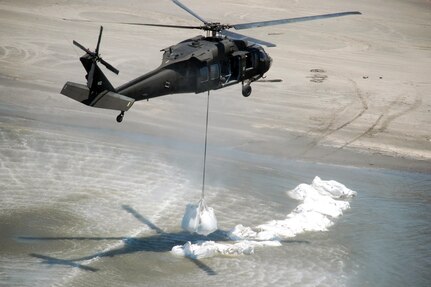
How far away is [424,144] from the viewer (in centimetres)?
2864

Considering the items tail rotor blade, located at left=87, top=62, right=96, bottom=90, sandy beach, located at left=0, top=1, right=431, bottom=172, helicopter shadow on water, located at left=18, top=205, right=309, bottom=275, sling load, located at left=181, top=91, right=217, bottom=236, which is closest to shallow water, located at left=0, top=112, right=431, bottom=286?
helicopter shadow on water, located at left=18, top=205, right=309, bottom=275

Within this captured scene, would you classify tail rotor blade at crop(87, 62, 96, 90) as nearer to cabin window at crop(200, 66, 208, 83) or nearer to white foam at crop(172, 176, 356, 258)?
cabin window at crop(200, 66, 208, 83)

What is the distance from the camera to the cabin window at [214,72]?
67.5 ft

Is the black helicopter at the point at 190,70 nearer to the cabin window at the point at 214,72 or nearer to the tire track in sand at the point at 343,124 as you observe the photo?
the cabin window at the point at 214,72

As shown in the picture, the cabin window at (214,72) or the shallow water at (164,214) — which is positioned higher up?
the cabin window at (214,72)

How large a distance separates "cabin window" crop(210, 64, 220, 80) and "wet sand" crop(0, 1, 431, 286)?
419 cm

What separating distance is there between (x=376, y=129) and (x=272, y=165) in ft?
17.4

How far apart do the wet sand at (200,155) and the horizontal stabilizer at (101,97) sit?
3973mm

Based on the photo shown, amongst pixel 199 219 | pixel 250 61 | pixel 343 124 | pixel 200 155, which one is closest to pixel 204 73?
pixel 250 61

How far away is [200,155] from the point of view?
87.0ft

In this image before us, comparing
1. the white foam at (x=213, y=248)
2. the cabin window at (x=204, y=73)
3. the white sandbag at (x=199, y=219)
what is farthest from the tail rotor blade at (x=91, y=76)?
the white foam at (x=213, y=248)

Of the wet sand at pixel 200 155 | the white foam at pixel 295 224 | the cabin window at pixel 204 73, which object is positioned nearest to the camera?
the wet sand at pixel 200 155

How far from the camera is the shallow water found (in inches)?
764

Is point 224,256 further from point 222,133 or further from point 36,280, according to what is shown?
point 222,133
